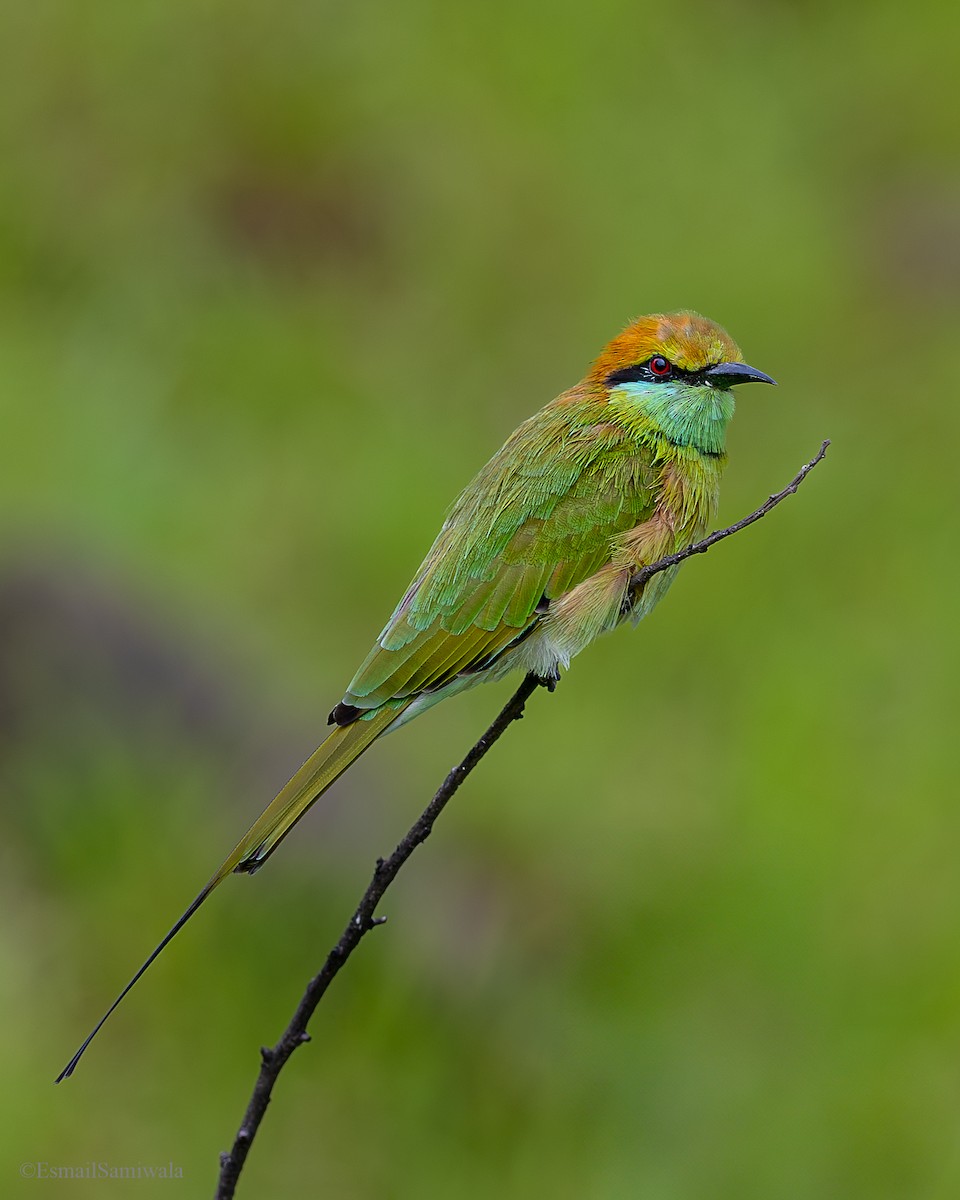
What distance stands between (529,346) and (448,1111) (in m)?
3.24

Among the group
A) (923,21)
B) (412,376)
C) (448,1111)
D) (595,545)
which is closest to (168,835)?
(448,1111)

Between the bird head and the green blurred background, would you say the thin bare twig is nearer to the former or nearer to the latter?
the bird head

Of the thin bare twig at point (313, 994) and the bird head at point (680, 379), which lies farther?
the bird head at point (680, 379)

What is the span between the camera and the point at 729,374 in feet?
8.68

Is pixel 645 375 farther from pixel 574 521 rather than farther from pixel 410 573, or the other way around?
pixel 410 573

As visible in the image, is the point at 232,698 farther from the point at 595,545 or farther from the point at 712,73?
the point at 712,73

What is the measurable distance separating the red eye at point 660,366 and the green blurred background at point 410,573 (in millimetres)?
1627

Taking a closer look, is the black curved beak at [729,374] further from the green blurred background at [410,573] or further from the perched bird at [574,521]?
the green blurred background at [410,573]

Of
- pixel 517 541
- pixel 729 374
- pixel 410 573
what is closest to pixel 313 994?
pixel 517 541

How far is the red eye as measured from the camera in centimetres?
270

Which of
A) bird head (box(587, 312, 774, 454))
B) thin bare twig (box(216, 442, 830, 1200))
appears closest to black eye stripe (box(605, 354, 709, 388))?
bird head (box(587, 312, 774, 454))

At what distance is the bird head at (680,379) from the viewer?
268 cm

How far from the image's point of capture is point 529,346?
5.99 meters

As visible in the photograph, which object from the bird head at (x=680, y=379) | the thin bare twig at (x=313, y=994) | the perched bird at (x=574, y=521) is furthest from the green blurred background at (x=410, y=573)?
the thin bare twig at (x=313, y=994)
